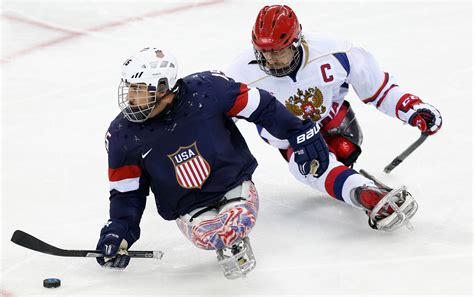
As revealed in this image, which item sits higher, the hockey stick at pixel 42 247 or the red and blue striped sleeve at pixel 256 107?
the red and blue striped sleeve at pixel 256 107

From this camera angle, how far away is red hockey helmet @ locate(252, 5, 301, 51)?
3.83 metres

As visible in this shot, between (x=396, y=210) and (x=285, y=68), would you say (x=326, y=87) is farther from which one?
(x=396, y=210)

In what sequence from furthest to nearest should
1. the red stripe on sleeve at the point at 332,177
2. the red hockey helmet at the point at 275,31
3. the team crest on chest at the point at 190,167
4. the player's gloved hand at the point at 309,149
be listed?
the red stripe on sleeve at the point at 332,177 → the red hockey helmet at the point at 275,31 → the player's gloved hand at the point at 309,149 → the team crest on chest at the point at 190,167

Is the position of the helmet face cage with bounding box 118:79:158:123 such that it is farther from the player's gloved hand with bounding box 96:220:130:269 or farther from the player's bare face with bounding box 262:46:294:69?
the player's bare face with bounding box 262:46:294:69

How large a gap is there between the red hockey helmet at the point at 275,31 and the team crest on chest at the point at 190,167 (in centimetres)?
53

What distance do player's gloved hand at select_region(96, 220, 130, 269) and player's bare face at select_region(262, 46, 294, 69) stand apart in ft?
2.82

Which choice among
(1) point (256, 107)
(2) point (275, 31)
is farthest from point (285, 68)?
(1) point (256, 107)

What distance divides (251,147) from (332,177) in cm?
99

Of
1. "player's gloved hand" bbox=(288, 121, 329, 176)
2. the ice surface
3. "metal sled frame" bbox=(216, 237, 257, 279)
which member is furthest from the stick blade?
"player's gloved hand" bbox=(288, 121, 329, 176)

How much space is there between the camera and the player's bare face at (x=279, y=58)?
3.89m

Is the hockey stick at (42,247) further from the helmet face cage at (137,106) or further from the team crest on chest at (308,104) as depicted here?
the team crest on chest at (308,104)

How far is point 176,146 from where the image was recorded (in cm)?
358

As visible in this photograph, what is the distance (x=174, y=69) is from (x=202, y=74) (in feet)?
0.64

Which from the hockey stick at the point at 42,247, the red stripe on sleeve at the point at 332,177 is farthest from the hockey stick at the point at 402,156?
the hockey stick at the point at 42,247
